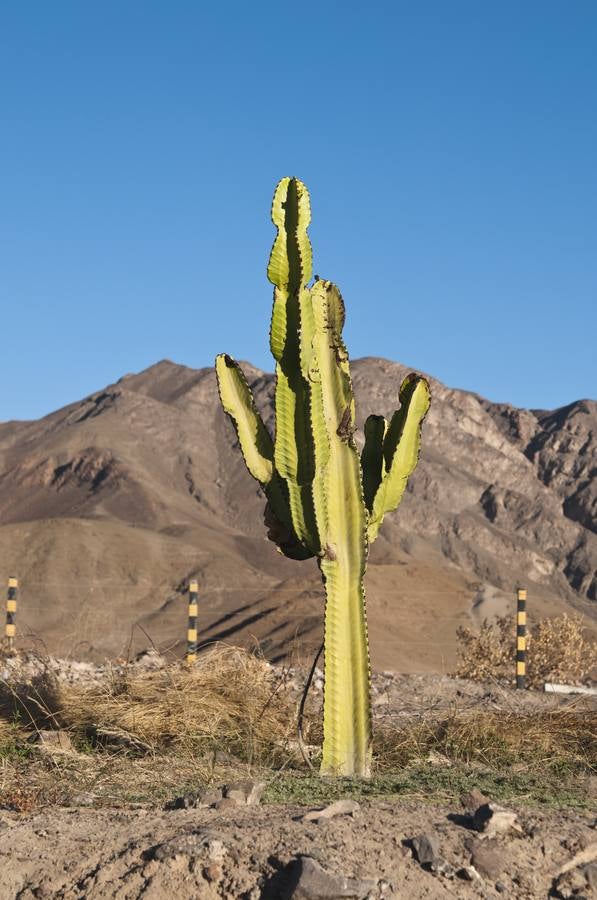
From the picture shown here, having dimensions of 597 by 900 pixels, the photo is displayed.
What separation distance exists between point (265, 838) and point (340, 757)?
193 cm

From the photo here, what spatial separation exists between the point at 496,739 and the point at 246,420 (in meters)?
2.40

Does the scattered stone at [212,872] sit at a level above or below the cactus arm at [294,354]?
below

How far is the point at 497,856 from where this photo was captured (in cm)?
401

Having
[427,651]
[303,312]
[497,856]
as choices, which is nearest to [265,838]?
[497,856]

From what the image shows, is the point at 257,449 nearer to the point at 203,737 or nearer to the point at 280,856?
the point at 203,737

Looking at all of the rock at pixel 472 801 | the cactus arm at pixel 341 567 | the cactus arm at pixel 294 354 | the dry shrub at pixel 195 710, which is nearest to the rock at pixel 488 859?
the rock at pixel 472 801

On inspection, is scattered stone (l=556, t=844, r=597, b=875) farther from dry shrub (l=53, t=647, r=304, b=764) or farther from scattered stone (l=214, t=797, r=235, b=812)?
dry shrub (l=53, t=647, r=304, b=764)

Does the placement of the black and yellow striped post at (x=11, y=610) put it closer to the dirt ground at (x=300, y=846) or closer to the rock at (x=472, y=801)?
the dirt ground at (x=300, y=846)

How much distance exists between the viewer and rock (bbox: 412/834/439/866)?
395 centimetres

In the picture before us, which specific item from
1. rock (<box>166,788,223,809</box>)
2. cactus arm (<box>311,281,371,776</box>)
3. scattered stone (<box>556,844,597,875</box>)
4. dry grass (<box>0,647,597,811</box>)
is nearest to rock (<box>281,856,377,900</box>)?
scattered stone (<box>556,844,597,875</box>)

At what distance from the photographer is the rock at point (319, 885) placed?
145 inches

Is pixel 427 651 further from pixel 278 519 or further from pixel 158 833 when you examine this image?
pixel 158 833

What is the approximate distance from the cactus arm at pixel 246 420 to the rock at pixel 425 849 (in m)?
2.85

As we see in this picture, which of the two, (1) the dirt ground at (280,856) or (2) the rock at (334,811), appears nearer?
(1) the dirt ground at (280,856)
